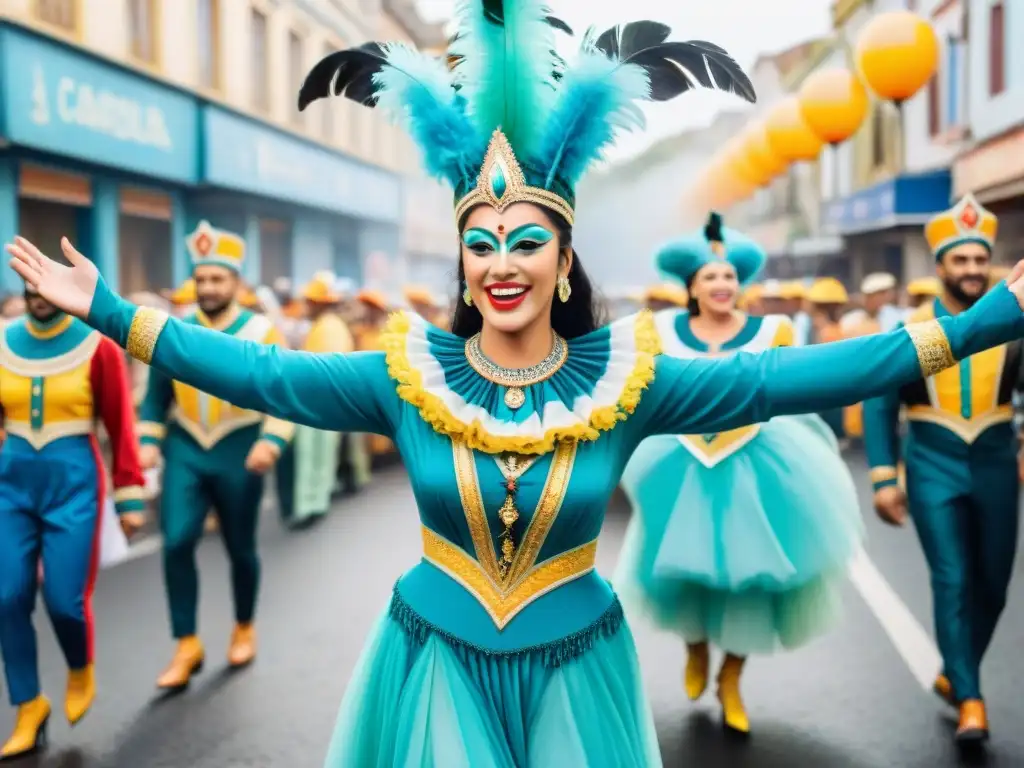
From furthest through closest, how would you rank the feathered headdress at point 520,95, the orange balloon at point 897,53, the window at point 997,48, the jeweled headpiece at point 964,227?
the window at point 997,48 < the orange balloon at point 897,53 < the jeweled headpiece at point 964,227 < the feathered headdress at point 520,95

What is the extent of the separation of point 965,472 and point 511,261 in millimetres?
2934

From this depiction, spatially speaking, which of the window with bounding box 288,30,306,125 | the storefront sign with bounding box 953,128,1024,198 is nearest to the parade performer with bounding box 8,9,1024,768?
the storefront sign with bounding box 953,128,1024,198

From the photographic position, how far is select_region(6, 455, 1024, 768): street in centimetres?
485

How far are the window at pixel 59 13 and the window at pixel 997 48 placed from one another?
12963 millimetres

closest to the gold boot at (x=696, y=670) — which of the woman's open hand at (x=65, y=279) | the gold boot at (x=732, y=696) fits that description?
the gold boot at (x=732, y=696)

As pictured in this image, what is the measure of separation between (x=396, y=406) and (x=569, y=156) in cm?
77

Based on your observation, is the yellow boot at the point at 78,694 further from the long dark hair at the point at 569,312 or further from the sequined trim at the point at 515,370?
the sequined trim at the point at 515,370

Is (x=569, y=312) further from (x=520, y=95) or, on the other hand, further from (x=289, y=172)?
(x=289, y=172)

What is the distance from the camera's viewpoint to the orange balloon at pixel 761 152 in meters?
14.3

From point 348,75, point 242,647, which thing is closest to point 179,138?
point 242,647

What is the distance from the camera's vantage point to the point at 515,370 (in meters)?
2.99

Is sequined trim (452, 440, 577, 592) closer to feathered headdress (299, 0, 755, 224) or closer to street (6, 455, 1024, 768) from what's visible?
feathered headdress (299, 0, 755, 224)

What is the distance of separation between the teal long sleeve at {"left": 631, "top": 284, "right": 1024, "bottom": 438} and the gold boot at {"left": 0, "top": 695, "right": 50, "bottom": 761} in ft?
10.6

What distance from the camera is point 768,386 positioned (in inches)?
111
